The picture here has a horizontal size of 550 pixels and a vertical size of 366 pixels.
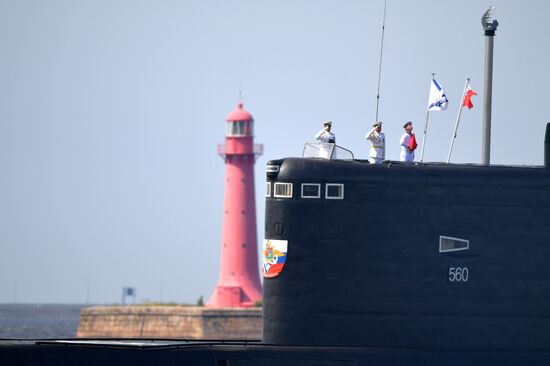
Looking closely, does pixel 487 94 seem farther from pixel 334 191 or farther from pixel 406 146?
pixel 334 191

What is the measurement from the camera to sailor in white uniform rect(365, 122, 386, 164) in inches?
1154

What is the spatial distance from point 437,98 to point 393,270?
5.91 metres

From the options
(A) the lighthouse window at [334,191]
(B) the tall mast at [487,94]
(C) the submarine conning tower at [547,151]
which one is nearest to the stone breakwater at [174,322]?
(B) the tall mast at [487,94]

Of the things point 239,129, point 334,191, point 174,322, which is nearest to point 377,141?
point 334,191

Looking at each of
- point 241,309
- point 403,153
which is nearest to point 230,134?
point 241,309

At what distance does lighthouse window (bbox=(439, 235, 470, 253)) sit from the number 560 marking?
1.43ft

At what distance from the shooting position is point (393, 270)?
28250 millimetres

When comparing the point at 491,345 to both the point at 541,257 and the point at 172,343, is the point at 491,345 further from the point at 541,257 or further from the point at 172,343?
the point at 172,343

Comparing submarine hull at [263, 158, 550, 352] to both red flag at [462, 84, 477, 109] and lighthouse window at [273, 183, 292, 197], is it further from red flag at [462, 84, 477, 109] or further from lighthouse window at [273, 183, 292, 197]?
red flag at [462, 84, 477, 109]

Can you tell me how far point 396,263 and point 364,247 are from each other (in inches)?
31.7

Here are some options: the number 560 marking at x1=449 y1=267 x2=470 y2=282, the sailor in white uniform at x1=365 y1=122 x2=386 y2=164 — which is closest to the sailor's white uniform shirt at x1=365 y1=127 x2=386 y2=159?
the sailor in white uniform at x1=365 y1=122 x2=386 y2=164

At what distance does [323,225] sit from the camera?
28.1 m

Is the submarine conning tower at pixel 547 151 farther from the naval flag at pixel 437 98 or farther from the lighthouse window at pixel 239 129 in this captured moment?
the lighthouse window at pixel 239 129

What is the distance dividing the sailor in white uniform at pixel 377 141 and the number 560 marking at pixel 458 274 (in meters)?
3.03
